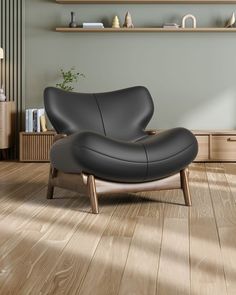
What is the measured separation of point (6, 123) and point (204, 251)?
4.14 metres

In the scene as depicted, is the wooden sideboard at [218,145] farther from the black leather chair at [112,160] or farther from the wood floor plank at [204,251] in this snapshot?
the black leather chair at [112,160]

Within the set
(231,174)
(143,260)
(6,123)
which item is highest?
(6,123)

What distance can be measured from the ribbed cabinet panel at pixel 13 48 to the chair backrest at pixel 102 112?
7.81 ft

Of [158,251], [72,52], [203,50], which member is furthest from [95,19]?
[158,251]

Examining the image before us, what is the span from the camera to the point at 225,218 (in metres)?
3.39

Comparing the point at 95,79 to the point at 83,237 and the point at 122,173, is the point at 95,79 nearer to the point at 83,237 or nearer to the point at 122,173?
the point at 122,173

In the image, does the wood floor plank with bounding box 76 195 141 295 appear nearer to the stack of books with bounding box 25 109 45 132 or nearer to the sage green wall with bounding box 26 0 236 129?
the stack of books with bounding box 25 109 45 132

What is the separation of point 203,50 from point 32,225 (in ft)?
13.4

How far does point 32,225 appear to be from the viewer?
3176mm

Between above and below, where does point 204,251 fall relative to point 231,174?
below

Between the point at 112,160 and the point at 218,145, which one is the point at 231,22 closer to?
the point at 218,145

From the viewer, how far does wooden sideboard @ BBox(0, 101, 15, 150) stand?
6.27 metres

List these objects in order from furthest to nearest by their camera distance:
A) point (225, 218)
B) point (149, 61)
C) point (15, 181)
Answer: point (149, 61) → point (15, 181) → point (225, 218)

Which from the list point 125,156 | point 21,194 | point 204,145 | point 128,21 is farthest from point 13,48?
point 125,156
